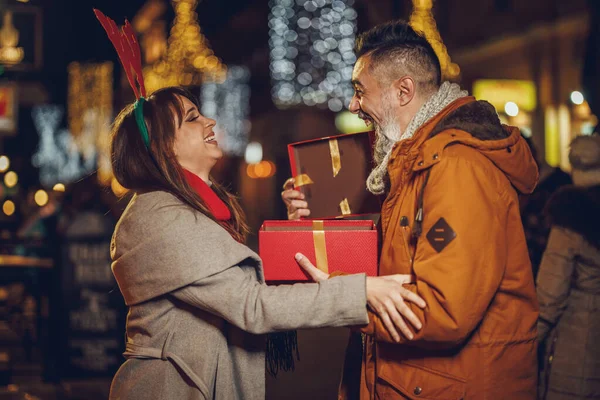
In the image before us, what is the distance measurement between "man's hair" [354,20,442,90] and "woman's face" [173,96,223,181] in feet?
2.88

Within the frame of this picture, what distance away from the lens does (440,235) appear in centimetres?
264

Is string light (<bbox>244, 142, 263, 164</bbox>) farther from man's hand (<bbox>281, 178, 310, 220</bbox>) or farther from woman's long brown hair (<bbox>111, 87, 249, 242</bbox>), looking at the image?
woman's long brown hair (<bbox>111, 87, 249, 242</bbox>)

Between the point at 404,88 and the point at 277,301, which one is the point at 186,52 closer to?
the point at 404,88

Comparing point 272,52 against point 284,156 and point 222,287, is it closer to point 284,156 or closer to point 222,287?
point 284,156

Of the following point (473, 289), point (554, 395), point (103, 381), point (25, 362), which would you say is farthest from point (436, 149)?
point (25, 362)

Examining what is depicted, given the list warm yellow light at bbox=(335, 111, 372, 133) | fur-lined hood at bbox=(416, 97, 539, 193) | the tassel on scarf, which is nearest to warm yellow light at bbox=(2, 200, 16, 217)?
the tassel on scarf

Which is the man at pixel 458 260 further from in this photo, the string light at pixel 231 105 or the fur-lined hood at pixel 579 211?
the string light at pixel 231 105

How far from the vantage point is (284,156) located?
42625mm

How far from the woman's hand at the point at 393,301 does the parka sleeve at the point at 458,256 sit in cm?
3

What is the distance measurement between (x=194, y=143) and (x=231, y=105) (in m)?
33.6

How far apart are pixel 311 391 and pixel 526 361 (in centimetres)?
496

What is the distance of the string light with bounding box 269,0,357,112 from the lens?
29.8 meters

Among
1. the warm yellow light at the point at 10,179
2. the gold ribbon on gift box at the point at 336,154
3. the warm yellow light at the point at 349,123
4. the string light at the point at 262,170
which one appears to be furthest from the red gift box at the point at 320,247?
the string light at the point at 262,170

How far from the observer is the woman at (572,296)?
469 centimetres
